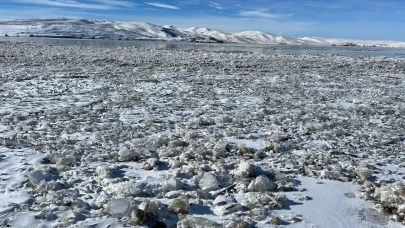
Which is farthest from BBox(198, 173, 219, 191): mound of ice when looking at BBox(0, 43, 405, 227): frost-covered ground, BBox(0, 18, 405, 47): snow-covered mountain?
BBox(0, 18, 405, 47): snow-covered mountain

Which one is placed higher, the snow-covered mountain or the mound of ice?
the snow-covered mountain

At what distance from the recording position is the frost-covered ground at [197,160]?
3082 mm

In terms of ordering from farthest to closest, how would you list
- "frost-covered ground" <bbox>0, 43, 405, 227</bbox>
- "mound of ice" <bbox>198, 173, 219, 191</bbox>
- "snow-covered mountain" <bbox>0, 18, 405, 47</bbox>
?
"snow-covered mountain" <bbox>0, 18, 405, 47</bbox> → "mound of ice" <bbox>198, 173, 219, 191</bbox> → "frost-covered ground" <bbox>0, 43, 405, 227</bbox>

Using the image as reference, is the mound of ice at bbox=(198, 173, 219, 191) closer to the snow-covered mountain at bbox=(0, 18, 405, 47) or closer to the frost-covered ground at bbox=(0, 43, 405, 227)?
the frost-covered ground at bbox=(0, 43, 405, 227)

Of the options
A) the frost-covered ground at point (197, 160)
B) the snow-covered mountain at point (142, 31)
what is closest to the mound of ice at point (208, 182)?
the frost-covered ground at point (197, 160)

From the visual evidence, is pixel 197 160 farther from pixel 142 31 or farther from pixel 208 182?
pixel 142 31

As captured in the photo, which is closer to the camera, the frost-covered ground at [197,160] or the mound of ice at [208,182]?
the frost-covered ground at [197,160]

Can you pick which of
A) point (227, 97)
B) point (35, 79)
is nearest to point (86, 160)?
point (227, 97)

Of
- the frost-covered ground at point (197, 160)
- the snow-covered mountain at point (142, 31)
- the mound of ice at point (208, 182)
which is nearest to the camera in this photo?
the frost-covered ground at point (197, 160)

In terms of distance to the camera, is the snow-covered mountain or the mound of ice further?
the snow-covered mountain

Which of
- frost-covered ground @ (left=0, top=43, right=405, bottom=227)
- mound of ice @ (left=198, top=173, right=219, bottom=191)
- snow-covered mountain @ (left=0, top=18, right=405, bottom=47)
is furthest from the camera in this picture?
snow-covered mountain @ (left=0, top=18, right=405, bottom=47)

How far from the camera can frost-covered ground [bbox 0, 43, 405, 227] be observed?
308cm

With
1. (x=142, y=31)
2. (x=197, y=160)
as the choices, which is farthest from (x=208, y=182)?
(x=142, y=31)

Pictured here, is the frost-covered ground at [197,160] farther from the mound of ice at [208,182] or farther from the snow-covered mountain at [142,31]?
the snow-covered mountain at [142,31]
